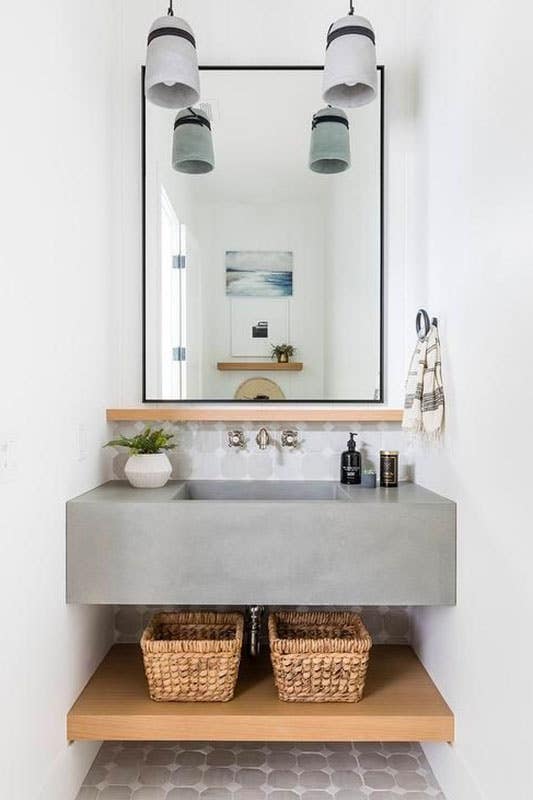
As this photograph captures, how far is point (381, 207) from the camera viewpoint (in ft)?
7.74

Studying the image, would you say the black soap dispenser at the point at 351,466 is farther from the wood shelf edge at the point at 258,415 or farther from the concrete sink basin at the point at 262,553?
the concrete sink basin at the point at 262,553

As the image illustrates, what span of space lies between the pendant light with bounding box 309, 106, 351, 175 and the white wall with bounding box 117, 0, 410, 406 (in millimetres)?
181

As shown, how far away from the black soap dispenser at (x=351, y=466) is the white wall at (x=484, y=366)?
246 millimetres

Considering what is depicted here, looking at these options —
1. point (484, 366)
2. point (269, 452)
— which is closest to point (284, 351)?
point (269, 452)

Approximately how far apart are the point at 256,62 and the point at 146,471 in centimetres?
163

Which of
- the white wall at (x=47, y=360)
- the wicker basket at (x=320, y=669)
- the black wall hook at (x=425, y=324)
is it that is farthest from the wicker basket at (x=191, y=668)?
the black wall hook at (x=425, y=324)

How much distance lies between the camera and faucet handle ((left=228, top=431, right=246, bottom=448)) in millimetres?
2330

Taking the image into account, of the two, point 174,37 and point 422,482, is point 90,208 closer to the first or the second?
point 174,37

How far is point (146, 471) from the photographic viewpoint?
2.10 m

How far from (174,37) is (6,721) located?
202 cm

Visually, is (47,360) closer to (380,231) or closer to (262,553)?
(262,553)

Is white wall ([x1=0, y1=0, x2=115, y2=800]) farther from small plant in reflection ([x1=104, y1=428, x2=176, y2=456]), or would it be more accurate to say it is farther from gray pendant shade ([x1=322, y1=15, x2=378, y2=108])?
gray pendant shade ([x1=322, y1=15, x2=378, y2=108])

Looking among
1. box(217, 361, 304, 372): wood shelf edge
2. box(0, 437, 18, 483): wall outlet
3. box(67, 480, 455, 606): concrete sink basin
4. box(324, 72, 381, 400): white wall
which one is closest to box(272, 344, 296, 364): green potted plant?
box(217, 361, 304, 372): wood shelf edge

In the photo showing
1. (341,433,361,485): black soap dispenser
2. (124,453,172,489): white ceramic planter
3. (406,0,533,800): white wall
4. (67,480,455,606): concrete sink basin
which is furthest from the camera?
(341,433,361,485): black soap dispenser
